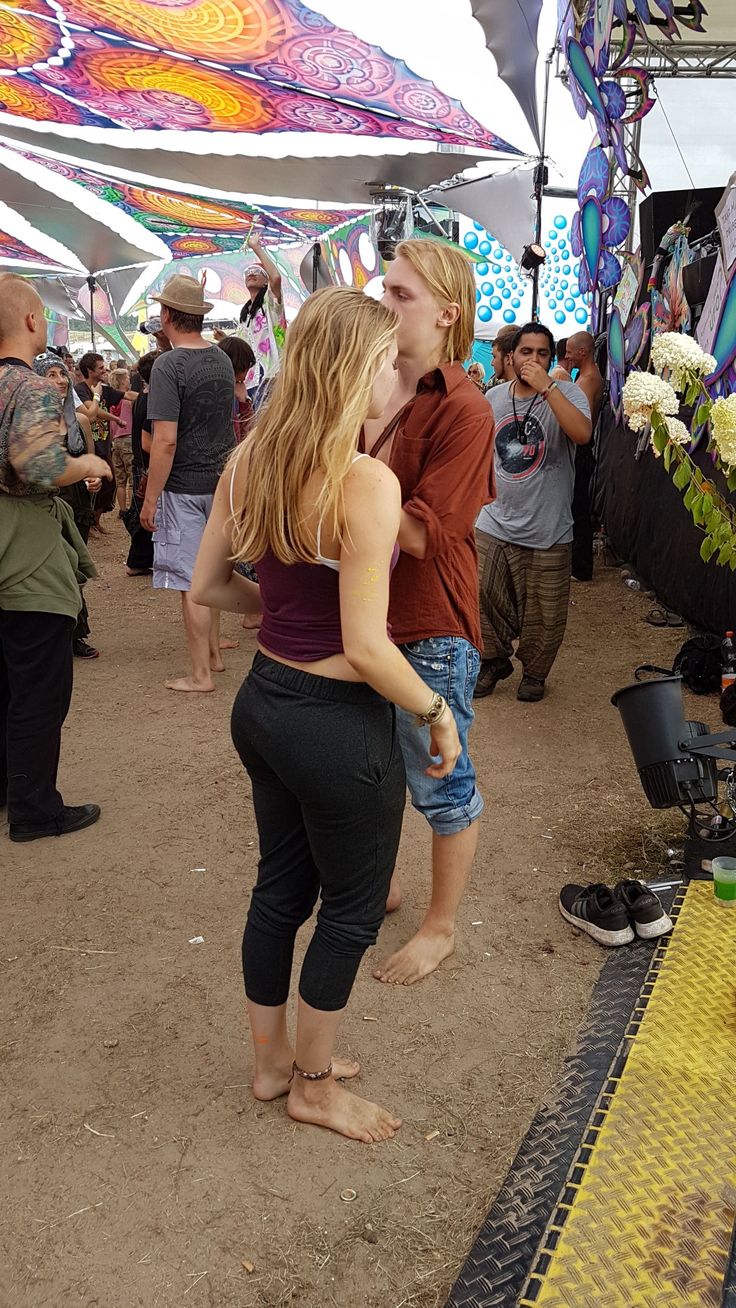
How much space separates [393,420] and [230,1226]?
69.5 inches

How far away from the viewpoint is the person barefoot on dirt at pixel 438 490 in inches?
88.9

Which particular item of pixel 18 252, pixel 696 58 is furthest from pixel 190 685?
pixel 18 252

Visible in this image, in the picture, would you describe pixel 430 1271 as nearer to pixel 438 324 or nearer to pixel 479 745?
pixel 438 324

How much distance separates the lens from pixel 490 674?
5.11 metres

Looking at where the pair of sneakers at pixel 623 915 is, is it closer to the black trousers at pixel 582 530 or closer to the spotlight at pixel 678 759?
the spotlight at pixel 678 759

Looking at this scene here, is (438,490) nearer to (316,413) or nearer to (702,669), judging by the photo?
(316,413)

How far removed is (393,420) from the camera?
2400mm

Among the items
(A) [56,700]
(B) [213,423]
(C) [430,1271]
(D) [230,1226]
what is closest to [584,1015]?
(C) [430,1271]

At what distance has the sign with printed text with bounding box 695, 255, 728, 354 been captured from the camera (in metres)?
5.18

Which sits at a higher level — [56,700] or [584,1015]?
[56,700]

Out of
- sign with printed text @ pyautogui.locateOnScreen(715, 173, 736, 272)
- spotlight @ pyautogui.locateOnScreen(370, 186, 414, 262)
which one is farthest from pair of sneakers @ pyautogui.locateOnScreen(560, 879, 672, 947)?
spotlight @ pyautogui.locateOnScreen(370, 186, 414, 262)

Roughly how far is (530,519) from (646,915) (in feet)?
7.99

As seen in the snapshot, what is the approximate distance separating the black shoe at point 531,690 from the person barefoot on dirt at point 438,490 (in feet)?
8.17

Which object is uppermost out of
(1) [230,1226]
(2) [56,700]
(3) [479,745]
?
(2) [56,700]
